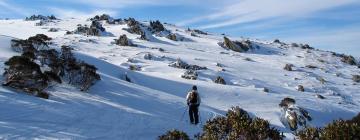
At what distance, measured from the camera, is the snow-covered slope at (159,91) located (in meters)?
14.9

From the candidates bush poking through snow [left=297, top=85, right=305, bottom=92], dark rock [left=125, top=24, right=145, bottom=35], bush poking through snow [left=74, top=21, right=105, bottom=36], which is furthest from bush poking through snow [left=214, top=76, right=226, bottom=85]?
dark rock [left=125, top=24, right=145, bottom=35]

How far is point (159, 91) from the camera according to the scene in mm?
27141

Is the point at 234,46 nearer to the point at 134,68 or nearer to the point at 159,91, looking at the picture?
the point at 134,68

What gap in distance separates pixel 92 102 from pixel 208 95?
462 inches

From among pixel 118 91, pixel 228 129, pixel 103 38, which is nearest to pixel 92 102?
pixel 118 91

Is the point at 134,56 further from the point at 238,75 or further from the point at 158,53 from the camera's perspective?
the point at 238,75

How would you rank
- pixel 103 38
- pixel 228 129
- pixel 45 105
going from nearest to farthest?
1. pixel 228 129
2. pixel 45 105
3. pixel 103 38

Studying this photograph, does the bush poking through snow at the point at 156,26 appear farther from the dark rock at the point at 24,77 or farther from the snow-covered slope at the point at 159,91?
the dark rock at the point at 24,77

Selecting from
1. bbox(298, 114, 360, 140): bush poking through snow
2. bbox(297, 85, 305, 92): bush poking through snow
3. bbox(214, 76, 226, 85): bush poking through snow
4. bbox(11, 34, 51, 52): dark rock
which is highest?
bbox(11, 34, 51, 52): dark rock

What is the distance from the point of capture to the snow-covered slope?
1494 cm

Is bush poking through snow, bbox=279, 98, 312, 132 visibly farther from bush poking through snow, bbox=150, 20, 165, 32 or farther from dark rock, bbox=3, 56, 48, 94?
bush poking through snow, bbox=150, 20, 165, 32

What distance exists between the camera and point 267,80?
129 feet

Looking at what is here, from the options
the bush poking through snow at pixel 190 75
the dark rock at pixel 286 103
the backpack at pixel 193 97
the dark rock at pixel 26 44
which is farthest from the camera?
the bush poking through snow at pixel 190 75

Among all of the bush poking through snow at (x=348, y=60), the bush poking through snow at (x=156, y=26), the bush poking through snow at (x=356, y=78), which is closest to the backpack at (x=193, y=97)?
the bush poking through snow at (x=356, y=78)
